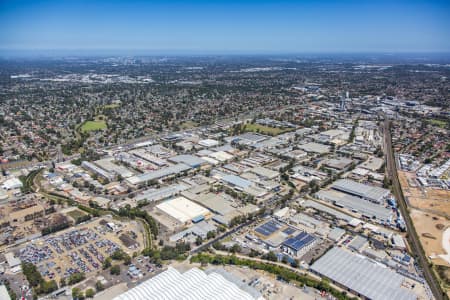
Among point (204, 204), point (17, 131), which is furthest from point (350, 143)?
point (17, 131)

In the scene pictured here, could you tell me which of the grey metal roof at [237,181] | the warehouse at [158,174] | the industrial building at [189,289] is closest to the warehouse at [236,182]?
the grey metal roof at [237,181]

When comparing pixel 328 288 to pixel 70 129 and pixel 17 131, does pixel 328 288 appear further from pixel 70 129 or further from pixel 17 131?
pixel 17 131

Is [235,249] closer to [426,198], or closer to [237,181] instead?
[237,181]

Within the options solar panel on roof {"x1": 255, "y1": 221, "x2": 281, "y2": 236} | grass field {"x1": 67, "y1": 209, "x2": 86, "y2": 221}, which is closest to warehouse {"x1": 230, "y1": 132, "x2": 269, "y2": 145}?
solar panel on roof {"x1": 255, "y1": 221, "x2": 281, "y2": 236}

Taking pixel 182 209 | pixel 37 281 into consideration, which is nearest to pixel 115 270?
pixel 37 281

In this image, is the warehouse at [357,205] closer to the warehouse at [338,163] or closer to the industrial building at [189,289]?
the warehouse at [338,163]

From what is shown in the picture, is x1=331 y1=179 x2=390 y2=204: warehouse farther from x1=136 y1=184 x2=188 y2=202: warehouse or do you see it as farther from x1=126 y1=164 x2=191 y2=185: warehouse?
x1=126 y1=164 x2=191 y2=185: warehouse
